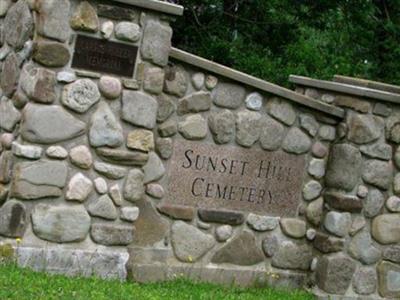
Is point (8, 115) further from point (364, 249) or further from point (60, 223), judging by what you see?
point (364, 249)

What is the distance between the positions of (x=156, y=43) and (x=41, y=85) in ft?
3.02

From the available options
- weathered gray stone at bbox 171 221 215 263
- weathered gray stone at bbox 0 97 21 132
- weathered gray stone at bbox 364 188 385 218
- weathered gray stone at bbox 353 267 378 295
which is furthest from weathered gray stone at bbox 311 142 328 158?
weathered gray stone at bbox 0 97 21 132

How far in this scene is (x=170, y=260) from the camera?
6.78 meters

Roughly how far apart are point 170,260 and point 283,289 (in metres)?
1.06

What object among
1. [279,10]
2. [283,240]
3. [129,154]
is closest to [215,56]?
[279,10]

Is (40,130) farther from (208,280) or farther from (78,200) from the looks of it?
(208,280)

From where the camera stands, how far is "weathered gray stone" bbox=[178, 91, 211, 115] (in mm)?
6676

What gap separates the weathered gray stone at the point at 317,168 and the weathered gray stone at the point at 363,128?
328 mm

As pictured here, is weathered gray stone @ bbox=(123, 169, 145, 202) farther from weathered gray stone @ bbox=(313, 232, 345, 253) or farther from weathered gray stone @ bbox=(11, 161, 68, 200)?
weathered gray stone @ bbox=(313, 232, 345, 253)

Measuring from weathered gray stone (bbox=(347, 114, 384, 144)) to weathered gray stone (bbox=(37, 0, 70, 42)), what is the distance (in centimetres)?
255

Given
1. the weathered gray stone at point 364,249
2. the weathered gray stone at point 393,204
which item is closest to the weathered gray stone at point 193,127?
the weathered gray stone at point 364,249

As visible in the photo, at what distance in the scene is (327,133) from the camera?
23.8 feet

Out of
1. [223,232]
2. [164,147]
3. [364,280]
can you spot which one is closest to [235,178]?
[223,232]

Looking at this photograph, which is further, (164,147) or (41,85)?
(164,147)
